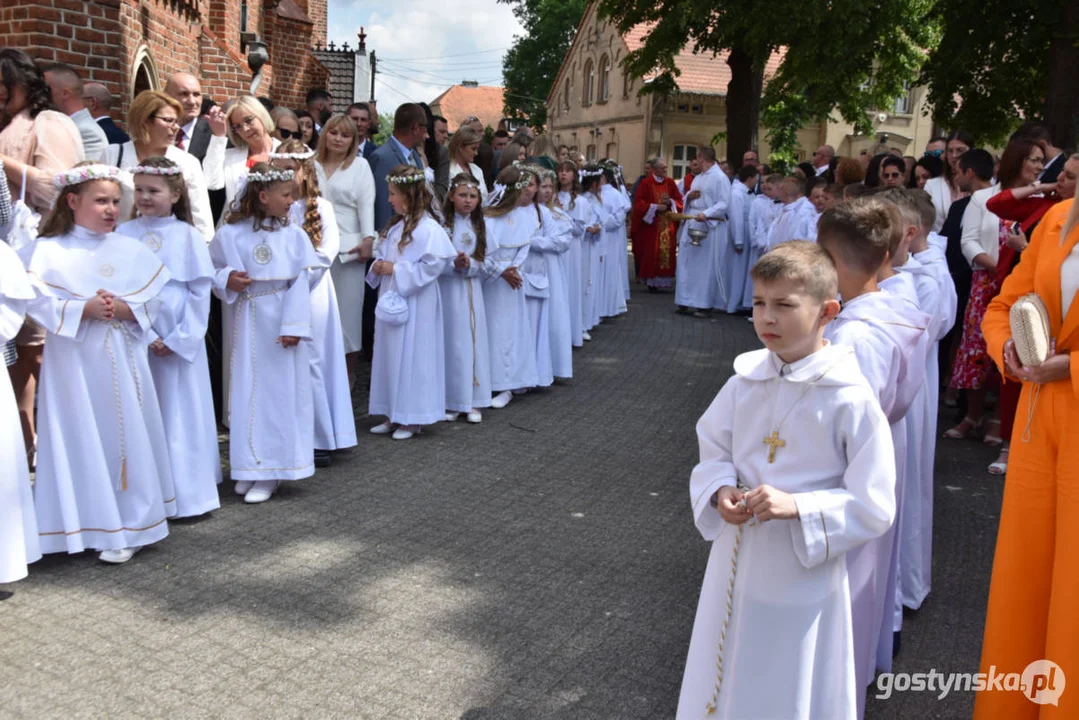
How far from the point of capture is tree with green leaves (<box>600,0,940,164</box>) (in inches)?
698

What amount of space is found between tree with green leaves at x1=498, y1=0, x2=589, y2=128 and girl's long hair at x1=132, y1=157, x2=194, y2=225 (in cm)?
5826

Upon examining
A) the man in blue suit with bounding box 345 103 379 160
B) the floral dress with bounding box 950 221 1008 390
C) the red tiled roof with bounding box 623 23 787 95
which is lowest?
the floral dress with bounding box 950 221 1008 390

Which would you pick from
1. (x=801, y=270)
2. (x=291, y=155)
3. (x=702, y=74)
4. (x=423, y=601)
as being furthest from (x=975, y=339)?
(x=702, y=74)

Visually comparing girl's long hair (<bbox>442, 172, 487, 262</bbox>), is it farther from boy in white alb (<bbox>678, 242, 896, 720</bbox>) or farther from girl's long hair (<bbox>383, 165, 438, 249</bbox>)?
boy in white alb (<bbox>678, 242, 896, 720</bbox>)

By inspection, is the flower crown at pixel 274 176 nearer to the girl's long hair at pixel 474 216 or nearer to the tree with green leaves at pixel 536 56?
the girl's long hair at pixel 474 216

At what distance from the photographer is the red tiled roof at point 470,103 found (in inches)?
3765

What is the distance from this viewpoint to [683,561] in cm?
513

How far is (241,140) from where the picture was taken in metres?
7.39

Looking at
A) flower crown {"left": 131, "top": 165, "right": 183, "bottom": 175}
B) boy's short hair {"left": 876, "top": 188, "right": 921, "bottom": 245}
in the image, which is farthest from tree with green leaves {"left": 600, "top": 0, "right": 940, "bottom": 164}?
flower crown {"left": 131, "top": 165, "right": 183, "bottom": 175}

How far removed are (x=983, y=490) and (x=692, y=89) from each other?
3768 centimetres

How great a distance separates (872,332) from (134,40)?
28.4ft

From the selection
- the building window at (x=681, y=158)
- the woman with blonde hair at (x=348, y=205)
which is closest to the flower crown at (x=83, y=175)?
the woman with blonde hair at (x=348, y=205)

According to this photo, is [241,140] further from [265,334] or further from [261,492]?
[261,492]

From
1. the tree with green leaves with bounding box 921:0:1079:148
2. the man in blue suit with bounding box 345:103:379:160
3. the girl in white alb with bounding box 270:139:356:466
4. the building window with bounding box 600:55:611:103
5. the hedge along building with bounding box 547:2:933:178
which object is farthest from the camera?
the building window with bounding box 600:55:611:103
